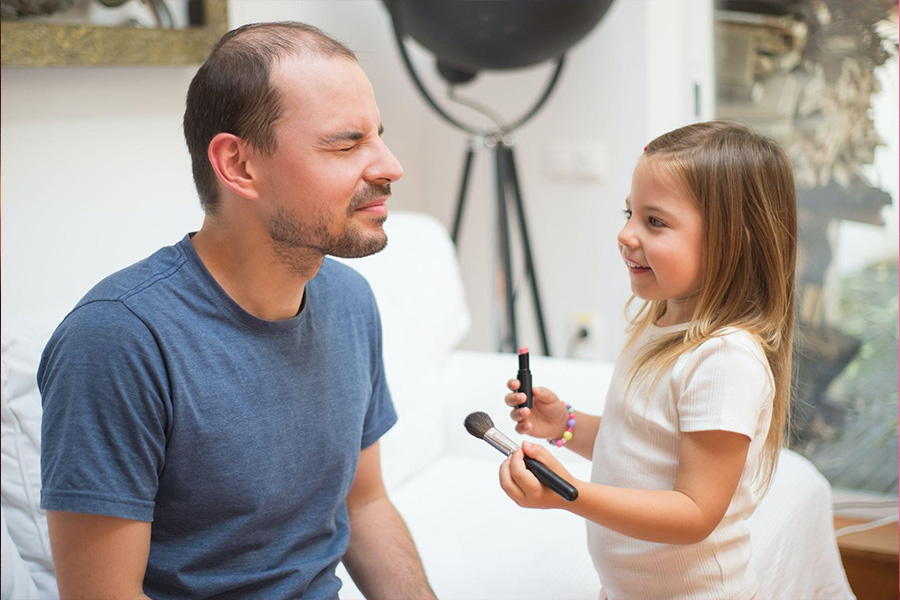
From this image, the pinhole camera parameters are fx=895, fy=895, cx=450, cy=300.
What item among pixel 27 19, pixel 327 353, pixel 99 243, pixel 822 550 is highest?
pixel 27 19

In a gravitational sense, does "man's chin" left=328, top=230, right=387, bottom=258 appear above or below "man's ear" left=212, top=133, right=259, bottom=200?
below

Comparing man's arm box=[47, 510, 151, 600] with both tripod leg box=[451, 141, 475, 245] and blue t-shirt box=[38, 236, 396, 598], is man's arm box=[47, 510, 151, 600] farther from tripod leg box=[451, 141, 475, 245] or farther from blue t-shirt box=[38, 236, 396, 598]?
tripod leg box=[451, 141, 475, 245]

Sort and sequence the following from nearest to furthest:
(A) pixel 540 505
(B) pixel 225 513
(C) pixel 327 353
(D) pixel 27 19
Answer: (A) pixel 540 505
(B) pixel 225 513
(C) pixel 327 353
(D) pixel 27 19

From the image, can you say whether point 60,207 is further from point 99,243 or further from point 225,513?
point 225,513

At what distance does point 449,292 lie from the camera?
1.68m

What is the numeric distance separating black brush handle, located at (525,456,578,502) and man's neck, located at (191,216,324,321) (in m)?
0.29

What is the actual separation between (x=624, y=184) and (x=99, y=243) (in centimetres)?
122

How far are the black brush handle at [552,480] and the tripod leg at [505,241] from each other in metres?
1.26

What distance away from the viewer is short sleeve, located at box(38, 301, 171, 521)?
714 millimetres

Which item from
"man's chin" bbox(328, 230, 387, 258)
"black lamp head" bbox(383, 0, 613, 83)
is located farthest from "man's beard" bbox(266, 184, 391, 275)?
"black lamp head" bbox(383, 0, 613, 83)

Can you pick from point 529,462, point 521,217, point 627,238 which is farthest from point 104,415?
point 521,217

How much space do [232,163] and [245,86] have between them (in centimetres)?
7

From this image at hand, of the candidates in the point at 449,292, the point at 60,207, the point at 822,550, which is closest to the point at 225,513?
the point at 60,207

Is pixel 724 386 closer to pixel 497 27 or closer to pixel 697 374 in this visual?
pixel 697 374
